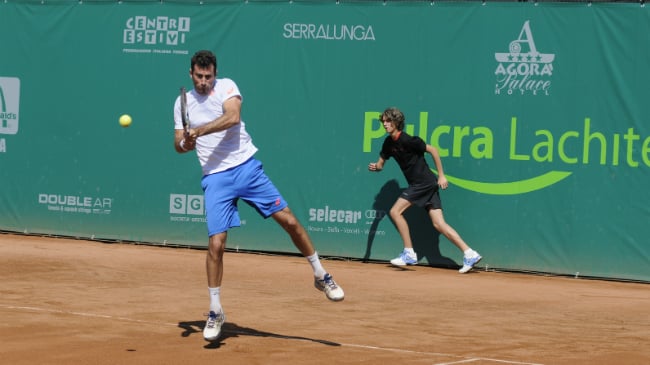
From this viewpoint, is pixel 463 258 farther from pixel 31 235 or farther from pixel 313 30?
pixel 31 235

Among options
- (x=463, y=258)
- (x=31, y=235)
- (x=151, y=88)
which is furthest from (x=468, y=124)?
(x=31, y=235)

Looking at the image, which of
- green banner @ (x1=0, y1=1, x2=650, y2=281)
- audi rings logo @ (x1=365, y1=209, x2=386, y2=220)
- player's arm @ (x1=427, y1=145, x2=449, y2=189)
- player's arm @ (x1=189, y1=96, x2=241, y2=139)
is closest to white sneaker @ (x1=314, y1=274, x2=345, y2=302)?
player's arm @ (x1=189, y1=96, x2=241, y2=139)

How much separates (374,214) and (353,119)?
121 centimetres

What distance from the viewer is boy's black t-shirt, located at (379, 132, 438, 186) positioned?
13633 millimetres

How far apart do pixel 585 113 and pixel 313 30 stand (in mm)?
3542

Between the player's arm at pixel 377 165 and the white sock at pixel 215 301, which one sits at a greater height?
the player's arm at pixel 377 165

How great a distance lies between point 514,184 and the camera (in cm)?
1385

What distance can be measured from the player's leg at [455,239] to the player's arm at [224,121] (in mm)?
5705

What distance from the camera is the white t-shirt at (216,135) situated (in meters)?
8.48

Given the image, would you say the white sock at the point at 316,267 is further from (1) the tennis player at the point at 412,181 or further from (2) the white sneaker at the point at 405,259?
(2) the white sneaker at the point at 405,259

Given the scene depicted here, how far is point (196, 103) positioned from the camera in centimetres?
852

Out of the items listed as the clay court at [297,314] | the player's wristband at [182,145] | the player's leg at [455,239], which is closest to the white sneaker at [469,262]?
the player's leg at [455,239]

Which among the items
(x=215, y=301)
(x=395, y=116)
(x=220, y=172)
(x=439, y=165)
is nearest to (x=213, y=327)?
(x=215, y=301)

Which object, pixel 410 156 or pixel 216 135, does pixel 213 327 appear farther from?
pixel 410 156
